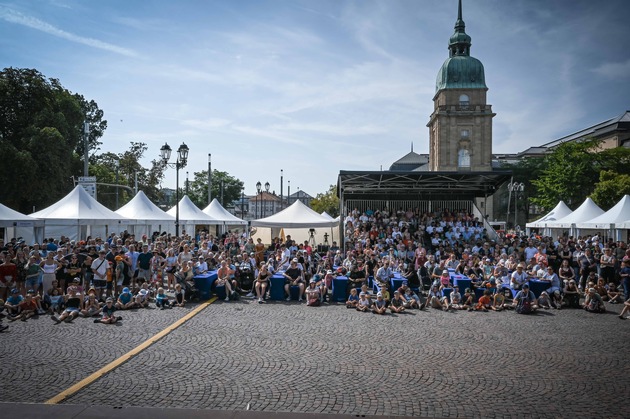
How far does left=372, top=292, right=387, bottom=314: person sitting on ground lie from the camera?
→ 1209cm

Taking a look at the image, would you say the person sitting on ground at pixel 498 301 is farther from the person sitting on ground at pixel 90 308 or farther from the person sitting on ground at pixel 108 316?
the person sitting on ground at pixel 90 308

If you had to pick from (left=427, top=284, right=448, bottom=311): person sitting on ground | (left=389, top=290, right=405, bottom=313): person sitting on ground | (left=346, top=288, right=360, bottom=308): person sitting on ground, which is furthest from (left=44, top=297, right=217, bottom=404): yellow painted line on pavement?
(left=427, top=284, right=448, bottom=311): person sitting on ground

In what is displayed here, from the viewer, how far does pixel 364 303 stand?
492 inches

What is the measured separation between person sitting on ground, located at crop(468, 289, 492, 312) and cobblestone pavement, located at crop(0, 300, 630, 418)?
1.38 meters

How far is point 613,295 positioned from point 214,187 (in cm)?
7523

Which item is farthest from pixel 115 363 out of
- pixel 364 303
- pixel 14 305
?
pixel 364 303

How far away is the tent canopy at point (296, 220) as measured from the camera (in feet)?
67.2

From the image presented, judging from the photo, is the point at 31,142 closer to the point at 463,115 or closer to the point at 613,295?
the point at 613,295

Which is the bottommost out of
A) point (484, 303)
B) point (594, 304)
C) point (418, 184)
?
point (484, 303)

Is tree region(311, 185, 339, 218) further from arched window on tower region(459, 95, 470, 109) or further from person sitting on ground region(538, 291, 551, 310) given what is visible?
person sitting on ground region(538, 291, 551, 310)

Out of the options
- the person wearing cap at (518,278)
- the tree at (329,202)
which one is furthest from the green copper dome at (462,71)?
the person wearing cap at (518,278)

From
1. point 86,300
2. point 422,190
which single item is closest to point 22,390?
point 86,300

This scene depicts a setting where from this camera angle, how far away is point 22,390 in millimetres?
6211

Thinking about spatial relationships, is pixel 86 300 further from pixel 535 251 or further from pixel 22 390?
pixel 535 251
